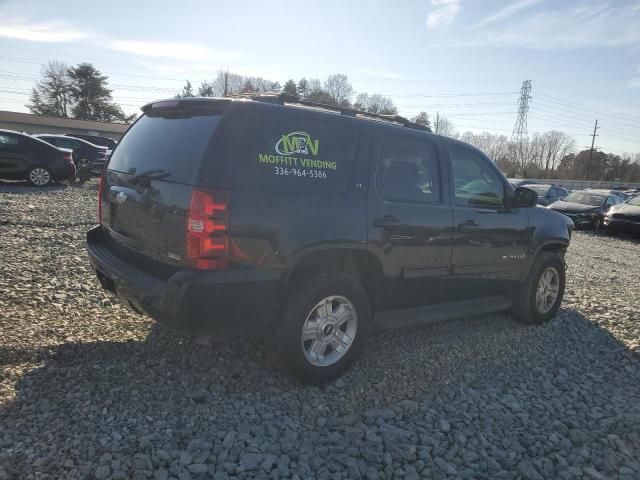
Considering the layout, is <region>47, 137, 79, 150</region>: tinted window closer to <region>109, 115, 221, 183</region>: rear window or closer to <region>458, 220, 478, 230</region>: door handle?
<region>109, 115, 221, 183</region>: rear window

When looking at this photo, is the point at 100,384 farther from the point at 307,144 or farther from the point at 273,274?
the point at 307,144

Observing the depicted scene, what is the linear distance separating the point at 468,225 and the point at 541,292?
1.75 meters

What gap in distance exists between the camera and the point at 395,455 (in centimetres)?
275

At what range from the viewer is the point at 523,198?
4.77 m

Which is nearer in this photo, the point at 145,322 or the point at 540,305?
the point at 145,322

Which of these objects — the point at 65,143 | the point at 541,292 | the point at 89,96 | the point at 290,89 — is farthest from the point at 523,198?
the point at 89,96

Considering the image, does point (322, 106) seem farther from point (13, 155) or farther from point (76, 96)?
point (76, 96)

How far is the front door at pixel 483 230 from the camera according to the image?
13.9ft

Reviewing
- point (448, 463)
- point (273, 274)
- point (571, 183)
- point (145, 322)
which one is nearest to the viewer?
point (448, 463)

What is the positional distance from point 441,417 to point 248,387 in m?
1.35

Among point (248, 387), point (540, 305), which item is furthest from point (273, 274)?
point (540, 305)

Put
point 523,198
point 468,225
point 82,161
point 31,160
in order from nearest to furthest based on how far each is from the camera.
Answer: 1. point 468,225
2. point 523,198
3. point 31,160
4. point 82,161

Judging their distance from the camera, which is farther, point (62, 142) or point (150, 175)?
point (62, 142)

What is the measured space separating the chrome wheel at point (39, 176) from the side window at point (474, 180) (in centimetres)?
1345
